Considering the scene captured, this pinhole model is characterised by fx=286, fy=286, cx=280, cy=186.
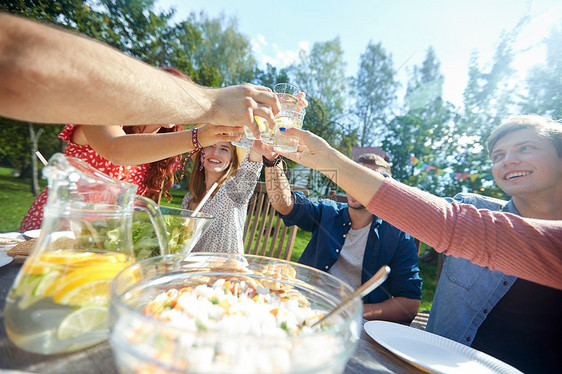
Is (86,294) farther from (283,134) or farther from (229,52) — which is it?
(229,52)

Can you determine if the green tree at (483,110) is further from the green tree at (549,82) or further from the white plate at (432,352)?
the white plate at (432,352)

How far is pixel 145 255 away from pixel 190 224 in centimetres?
18

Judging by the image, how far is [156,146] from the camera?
5.44 ft

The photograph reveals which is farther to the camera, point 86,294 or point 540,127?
point 540,127

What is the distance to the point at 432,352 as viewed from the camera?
86cm

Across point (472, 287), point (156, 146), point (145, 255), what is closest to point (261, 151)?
point (156, 146)

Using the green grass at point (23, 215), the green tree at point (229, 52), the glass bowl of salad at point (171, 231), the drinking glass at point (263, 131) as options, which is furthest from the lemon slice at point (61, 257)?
the green tree at point (229, 52)

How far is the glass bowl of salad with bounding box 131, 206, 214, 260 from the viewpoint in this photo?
95 cm

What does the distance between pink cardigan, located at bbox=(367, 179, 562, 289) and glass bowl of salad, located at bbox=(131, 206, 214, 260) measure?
739 millimetres

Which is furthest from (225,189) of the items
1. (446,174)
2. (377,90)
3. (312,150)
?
(377,90)

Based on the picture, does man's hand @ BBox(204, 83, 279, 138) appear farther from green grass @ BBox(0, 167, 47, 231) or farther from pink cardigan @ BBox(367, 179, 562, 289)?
green grass @ BBox(0, 167, 47, 231)

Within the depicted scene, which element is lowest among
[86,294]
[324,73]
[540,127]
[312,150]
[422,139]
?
[86,294]

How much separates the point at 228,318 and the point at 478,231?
0.96 meters

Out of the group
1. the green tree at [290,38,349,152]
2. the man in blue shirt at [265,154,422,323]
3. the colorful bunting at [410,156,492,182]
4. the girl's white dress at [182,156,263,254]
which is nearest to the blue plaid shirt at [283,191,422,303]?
the man in blue shirt at [265,154,422,323]
